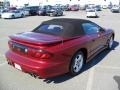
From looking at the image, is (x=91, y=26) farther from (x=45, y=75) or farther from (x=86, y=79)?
(x=45, y=75)

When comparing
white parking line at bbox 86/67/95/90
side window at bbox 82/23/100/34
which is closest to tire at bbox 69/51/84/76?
white parking line at bbox 86/67/95/90

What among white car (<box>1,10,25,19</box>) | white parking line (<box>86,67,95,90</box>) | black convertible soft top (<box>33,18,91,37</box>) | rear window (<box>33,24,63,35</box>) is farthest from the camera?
white car (<box>1,10,25,19</box>)

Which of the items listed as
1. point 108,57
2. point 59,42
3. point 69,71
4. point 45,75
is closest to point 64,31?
point 59,42

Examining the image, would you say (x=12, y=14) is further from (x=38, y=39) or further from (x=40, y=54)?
(x=40, y=54)

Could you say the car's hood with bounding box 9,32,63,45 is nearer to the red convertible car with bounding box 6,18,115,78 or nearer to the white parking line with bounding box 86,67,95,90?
the red convertible car with bounding box 6,18,115,78

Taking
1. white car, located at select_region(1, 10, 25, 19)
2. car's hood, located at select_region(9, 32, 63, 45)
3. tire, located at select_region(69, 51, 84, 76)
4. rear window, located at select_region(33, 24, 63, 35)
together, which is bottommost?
white car, located at select_region(1, 10, 25, 19)

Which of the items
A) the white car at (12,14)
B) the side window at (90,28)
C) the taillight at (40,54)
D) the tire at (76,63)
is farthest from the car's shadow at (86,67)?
the white car at (12,14)

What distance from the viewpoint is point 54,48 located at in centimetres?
491

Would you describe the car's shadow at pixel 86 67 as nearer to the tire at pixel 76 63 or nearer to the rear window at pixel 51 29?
the tire at pixel 76 63

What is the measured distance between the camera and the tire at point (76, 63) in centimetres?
552

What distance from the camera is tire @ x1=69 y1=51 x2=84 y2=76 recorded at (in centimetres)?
552

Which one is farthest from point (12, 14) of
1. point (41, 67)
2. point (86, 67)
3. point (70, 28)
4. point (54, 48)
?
point (41, 67)

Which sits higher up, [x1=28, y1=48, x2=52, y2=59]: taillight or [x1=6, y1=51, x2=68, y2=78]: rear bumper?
[x1=28, y1=48, x2=52, y2=59]: taillight

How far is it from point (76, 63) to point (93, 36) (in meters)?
1.24
